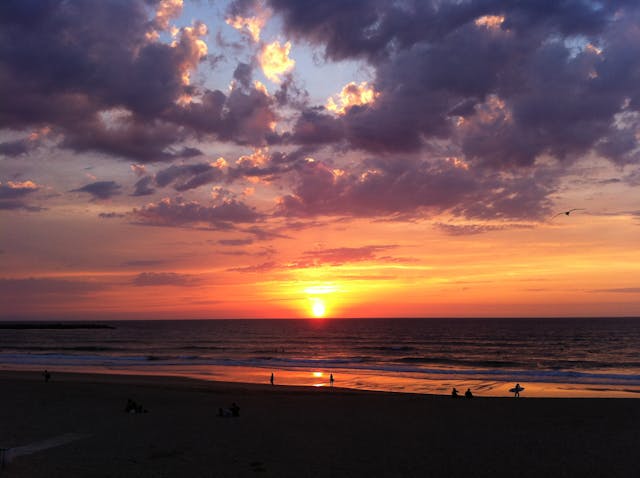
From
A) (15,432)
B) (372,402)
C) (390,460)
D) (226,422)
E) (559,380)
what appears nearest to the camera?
(390,460)

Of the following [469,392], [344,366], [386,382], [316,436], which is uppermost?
[316,436]

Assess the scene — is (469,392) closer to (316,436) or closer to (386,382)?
(386,382)

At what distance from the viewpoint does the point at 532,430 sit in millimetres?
19656

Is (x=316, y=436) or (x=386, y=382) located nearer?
(x=316, y=436)

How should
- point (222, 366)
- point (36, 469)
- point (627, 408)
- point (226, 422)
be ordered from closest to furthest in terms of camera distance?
point (36, 469) < point (226, 422) < point (627, 408) < point (222, 366)

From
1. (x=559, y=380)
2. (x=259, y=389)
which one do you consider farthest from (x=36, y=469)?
(x=559, y=380)

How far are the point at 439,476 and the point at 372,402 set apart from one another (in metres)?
13.3

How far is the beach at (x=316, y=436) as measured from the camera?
Result: 14.3 m

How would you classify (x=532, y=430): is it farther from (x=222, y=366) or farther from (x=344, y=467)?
(x=222, y=366)

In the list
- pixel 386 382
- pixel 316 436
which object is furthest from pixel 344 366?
pixel 316 436

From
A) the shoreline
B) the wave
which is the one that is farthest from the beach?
the wave

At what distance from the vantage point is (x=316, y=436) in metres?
18.3

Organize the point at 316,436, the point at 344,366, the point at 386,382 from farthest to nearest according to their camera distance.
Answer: the point at 344,366 → the point at 386,382 → the point at 316,436

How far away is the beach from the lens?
14266mm
